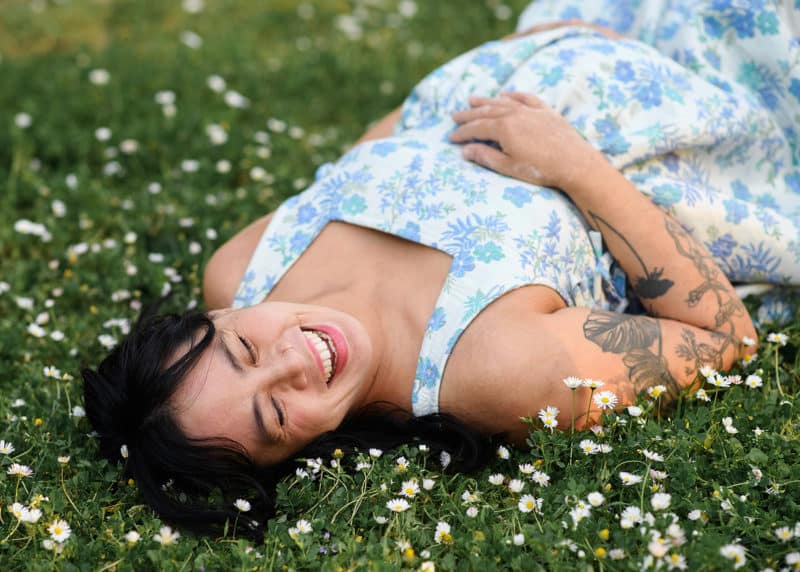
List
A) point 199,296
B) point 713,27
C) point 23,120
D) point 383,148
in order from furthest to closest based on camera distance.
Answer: point 23,120 → point 199,296 → point 713,27 → point 383,148

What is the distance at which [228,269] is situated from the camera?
11.3 ft

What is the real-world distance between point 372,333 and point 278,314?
0.35 meters

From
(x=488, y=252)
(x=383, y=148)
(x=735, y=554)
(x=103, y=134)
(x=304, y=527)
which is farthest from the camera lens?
(x=103, y=134)

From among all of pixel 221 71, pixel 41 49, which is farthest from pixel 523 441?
pixel 41 49

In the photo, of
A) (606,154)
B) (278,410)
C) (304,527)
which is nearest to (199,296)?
(278,410)

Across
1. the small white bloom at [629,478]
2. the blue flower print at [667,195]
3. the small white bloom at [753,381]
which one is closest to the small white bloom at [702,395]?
the small white bloom at [753,381]

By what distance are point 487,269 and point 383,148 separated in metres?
0.75

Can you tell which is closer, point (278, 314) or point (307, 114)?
point (278, 314)

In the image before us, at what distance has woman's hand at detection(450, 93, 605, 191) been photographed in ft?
10.2

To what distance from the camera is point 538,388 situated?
272 centimetres

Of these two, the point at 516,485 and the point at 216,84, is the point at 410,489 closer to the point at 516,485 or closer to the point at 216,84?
the point at 516,485

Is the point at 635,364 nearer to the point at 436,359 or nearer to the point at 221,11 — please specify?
the point at 436,359

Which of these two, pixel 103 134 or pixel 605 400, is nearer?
pixel 605 400

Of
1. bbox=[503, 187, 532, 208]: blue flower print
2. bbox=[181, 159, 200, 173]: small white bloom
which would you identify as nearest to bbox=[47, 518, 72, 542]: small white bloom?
bbox=[503, 187, 532, 208]: blue flower print
